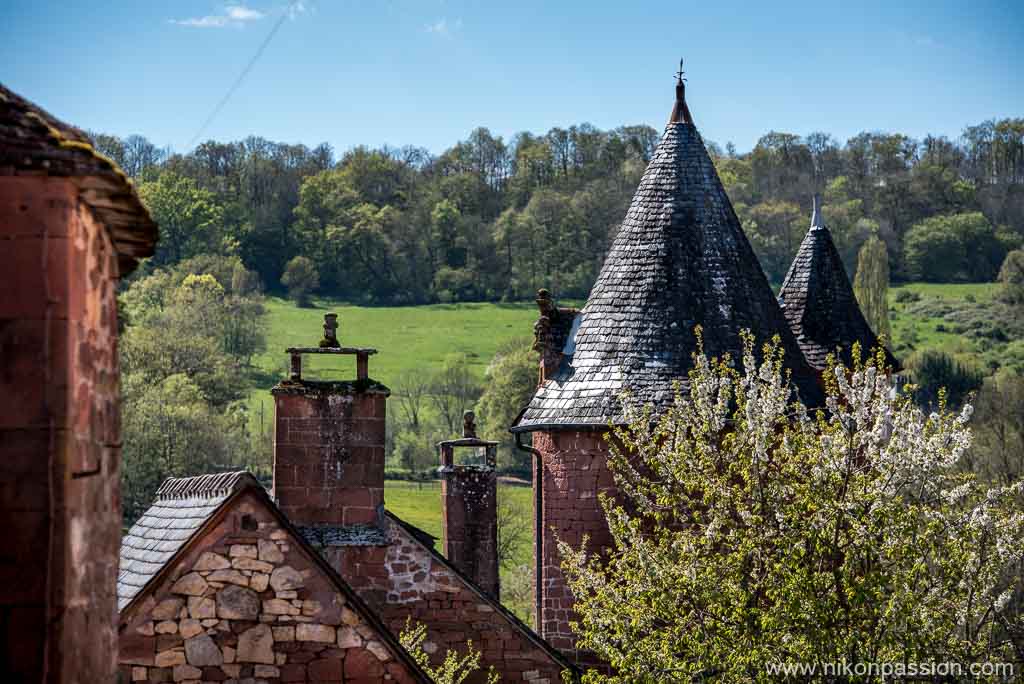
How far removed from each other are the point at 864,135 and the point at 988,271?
15.3 metres

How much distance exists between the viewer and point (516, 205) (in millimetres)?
99625

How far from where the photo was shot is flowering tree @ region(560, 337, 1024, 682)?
16.7 meters

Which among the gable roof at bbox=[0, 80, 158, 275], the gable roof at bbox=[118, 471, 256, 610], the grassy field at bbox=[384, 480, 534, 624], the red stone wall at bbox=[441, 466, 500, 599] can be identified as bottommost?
the grassy field at bbox=[384, 480, 534, 624]

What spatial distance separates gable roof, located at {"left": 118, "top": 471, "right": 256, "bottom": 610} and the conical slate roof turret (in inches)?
381

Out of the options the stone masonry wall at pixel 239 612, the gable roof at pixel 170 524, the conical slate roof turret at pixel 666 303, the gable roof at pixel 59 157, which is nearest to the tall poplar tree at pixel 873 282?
the conical slate roof turret at pixel 666 303

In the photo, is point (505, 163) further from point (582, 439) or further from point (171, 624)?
point (171, 624)

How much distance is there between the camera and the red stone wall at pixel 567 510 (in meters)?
23.2

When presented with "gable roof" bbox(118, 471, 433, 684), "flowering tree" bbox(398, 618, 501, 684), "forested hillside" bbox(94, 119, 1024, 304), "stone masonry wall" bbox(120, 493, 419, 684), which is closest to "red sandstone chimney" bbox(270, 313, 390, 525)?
"flowering tree" bbox(398, 618, 501, 684)

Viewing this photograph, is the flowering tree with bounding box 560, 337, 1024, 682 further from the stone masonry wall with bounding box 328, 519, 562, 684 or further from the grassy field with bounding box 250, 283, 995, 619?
A: the grassy field with bounding box 250, 283, 995, 619

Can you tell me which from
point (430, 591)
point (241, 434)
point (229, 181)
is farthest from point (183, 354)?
point (430, 591)

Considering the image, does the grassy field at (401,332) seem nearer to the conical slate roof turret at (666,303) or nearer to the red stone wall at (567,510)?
the conical slate roof turret at (666,303)

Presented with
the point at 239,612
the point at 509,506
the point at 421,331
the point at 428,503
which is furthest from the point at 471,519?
the point at 421,331

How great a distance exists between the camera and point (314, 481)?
18062 mm

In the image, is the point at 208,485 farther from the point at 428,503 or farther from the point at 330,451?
the point at 428,503
